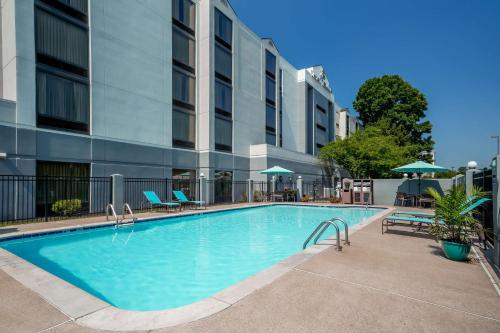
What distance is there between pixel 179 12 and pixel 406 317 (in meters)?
21.6

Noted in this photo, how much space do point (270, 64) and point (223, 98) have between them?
912 centimetres

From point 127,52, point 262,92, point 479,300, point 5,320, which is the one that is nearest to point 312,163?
point 262,92

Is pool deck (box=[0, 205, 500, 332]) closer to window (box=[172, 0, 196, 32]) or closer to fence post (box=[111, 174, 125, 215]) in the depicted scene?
fence post (box=[111, 174, 125, 215])

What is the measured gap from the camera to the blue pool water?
4.87m

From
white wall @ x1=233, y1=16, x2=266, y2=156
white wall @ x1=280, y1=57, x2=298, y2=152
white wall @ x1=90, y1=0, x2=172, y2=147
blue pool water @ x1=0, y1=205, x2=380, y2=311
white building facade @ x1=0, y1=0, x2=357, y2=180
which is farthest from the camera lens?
white wall @ x1=280, y1=57, x2=298, y2=152

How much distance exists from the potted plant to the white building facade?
1438 cm

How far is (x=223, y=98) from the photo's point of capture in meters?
21.2

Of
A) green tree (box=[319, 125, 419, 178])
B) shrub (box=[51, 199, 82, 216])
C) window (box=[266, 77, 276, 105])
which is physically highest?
window (box=[266, 77, 276, 105])

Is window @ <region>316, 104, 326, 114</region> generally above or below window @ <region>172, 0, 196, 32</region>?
below

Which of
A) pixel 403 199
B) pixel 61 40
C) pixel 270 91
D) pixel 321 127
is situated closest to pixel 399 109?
pixel 321 127

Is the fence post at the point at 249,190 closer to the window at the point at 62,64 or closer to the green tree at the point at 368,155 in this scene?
the green tree at the point at 368,155

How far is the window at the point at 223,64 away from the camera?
67.9 ft

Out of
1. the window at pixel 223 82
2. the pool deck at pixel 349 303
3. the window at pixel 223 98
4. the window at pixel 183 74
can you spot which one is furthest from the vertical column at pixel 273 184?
the pool deck at pixel 349 303

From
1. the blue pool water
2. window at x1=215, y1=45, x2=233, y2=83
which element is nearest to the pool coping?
the blue pool water
